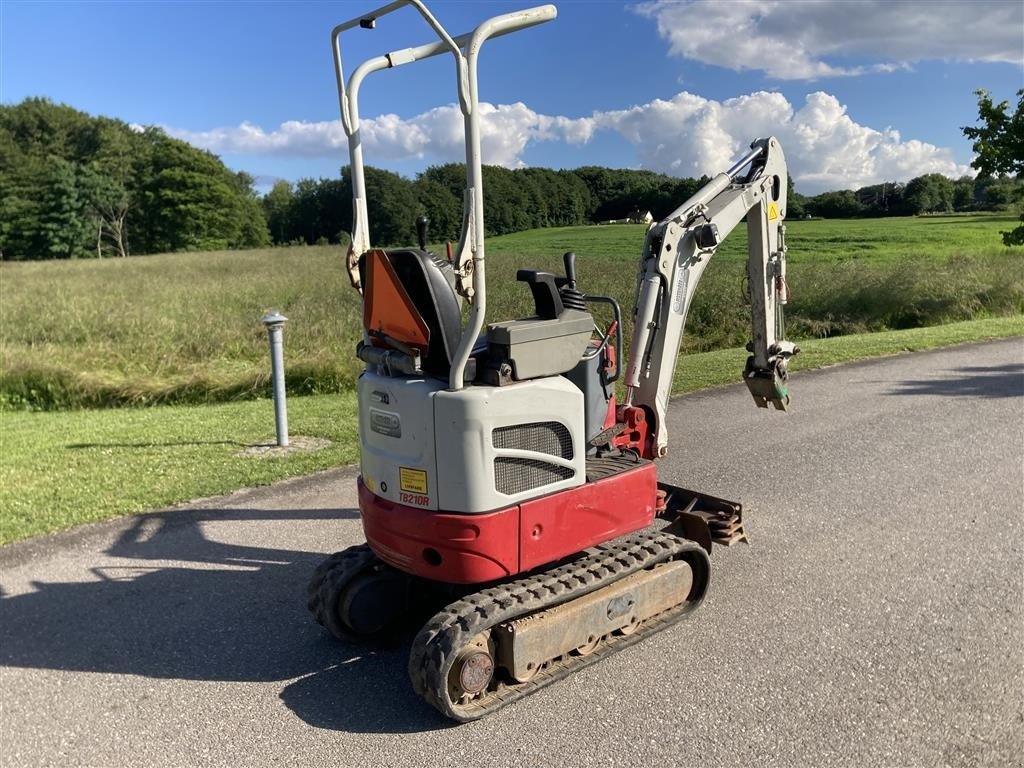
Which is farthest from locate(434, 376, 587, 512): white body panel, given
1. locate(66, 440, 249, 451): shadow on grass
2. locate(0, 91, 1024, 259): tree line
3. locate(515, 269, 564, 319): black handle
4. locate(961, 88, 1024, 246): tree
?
locate(0, 91, 1024, 259): tree line

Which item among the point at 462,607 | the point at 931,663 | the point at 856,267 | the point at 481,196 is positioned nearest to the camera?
the point at 481,196

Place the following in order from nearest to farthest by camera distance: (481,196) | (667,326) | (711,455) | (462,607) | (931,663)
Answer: (481,196), (462,607), (931,663), (667,326), (711,455)

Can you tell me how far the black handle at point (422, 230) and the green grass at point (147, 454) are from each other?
380 centimetres

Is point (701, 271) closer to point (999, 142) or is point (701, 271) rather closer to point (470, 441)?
point (470, 441)

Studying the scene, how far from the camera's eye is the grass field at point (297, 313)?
11164 mm

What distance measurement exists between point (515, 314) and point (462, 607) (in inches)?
426

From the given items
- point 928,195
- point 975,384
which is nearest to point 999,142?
point 975,384

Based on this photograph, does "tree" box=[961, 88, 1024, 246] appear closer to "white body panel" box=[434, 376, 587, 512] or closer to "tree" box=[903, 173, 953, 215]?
"white body panel" box=[434, 376, 587, 512]

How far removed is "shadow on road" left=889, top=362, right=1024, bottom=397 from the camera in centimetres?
965

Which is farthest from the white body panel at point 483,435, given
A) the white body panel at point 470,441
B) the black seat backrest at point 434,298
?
the black seat backrest at point 434,298

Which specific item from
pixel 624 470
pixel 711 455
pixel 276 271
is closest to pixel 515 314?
pixel 711 455

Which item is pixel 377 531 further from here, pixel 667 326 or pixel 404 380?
pixel 667 326

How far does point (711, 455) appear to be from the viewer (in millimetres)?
7539

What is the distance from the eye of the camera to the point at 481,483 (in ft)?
11.8
